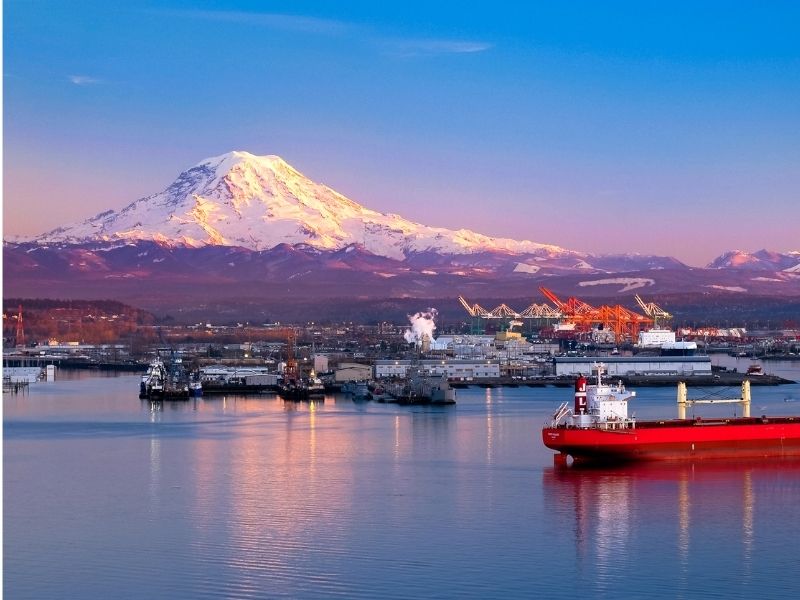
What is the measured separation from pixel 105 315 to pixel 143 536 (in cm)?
3703

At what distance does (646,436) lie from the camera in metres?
8.13

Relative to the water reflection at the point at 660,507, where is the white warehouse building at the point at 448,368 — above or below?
above

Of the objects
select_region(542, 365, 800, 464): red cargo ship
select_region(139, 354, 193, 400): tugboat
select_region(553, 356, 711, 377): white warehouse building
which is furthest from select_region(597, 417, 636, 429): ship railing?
select_region(553, 356, 711, 377): white warehouse building

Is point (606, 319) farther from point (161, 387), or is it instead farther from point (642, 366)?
point (161, 387)

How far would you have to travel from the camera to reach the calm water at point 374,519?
4305 mm

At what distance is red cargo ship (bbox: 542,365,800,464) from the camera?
316 inches

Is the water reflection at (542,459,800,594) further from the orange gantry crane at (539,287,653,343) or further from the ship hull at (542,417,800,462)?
the orange gantry crane at (539,287,653,343)

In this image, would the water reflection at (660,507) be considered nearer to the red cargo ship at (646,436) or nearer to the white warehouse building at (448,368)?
the red cargo ship at (646,436)

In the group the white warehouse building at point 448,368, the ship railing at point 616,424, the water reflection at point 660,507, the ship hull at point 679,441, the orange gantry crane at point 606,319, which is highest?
the orange gantry crane at point 606,319

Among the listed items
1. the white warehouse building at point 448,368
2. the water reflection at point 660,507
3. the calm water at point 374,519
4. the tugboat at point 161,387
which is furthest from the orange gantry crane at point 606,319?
the water reflection at point 660,507

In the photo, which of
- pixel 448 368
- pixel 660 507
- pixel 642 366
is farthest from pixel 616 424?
pixel 642 366

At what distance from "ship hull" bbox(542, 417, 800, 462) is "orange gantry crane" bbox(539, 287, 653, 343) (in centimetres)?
2363

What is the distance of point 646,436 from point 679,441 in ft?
0.83

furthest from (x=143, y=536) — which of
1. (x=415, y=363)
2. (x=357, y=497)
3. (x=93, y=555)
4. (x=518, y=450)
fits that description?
(x=415, y=363)
